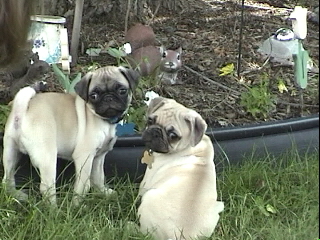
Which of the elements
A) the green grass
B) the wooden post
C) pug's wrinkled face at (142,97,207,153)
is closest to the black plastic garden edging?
the green grass

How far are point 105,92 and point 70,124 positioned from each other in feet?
0.57

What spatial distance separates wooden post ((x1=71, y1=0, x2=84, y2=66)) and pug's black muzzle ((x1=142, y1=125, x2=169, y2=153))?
1118 millimetres

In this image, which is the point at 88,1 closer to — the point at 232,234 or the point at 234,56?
the point at 234,56

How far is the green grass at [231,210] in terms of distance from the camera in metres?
2.24

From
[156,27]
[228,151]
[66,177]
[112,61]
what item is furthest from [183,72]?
[66,177]

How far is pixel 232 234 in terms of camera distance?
7.69 feet

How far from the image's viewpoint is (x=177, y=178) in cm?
222

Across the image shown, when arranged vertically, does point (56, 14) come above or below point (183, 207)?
above

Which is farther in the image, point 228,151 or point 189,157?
point 228,151

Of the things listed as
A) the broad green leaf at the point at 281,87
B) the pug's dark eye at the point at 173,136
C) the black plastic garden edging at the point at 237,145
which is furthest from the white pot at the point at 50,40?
the broad green leaf at the point at 281,87

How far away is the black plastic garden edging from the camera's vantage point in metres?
2.70

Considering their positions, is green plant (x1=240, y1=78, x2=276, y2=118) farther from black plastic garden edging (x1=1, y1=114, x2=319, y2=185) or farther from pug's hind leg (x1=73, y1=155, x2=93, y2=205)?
pug's hind leg (x1=73, y1=155, x2=93, y2=205)

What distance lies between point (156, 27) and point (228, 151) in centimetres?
150

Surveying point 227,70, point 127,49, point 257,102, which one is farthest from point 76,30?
point 257,102
